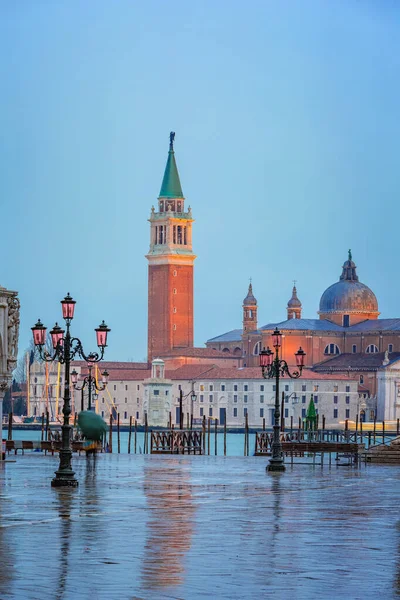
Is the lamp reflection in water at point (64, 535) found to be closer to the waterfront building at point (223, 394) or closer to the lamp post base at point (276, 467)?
the lamp post base at point (276, 467)

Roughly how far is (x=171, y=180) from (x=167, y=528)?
138 meters

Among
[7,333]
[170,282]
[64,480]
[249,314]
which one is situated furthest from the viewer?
[249,314]

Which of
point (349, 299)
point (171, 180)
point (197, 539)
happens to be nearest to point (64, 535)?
point (197, 539)

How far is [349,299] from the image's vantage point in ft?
478

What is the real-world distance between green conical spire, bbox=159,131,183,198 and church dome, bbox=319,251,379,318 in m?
18.3

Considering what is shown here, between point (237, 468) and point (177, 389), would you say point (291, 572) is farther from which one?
point (177, 389)

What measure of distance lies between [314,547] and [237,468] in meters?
17.1

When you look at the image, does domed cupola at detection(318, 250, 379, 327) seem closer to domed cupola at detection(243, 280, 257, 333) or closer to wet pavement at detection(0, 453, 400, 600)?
domed cupola at detection(243, 280, 257, 333)

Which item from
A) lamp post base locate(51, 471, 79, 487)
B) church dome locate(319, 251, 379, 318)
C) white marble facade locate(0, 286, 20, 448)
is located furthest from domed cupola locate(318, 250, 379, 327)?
lamp post base locate(51, 471, 79, 487)

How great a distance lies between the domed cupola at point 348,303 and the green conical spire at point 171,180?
18.7 metres

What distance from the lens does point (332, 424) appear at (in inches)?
5502

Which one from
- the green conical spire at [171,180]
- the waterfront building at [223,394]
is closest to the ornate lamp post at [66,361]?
the waterfront building at [223,394]

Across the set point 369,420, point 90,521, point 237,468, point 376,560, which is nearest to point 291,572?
point 376,560

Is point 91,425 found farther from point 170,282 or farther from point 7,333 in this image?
point 170,282
